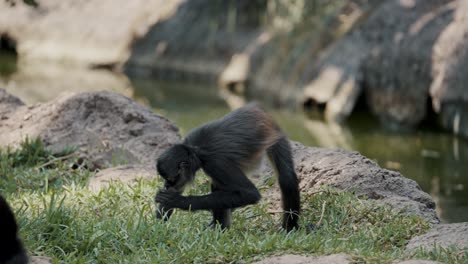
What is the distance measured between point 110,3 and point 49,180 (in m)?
21.2

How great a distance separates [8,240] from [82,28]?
79.7ft

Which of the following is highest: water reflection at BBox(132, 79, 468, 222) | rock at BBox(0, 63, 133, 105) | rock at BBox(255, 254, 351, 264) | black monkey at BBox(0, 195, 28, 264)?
black monkey at BBox(0, 195, 28, 264)

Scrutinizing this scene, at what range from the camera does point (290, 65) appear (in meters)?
21.3

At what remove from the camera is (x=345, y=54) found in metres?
19.4

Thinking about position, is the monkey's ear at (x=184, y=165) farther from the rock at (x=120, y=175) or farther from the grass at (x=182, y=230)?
the rock at (x=120, y=175)

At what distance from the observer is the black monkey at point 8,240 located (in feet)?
15.7

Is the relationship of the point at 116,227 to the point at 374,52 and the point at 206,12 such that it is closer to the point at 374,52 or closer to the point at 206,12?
the point at 374,52

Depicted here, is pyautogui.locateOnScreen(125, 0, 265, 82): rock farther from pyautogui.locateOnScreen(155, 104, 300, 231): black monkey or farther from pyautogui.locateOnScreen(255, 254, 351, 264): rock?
pyautogui.locateOnScreen(255, 254, 351, 264): rock

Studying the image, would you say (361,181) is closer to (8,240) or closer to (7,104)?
(8,240)

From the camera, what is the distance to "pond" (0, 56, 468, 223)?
13062 mm

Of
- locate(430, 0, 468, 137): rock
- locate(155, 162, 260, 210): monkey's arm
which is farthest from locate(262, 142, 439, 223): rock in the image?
locate(430, 0, 468, 137): rock

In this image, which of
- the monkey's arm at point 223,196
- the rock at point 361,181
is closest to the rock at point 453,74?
the rock at point 361,181

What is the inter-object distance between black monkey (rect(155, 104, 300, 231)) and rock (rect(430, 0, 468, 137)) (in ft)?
31.8

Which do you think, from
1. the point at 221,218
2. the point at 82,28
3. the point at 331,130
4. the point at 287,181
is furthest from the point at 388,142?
the point at 82,28
